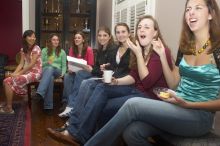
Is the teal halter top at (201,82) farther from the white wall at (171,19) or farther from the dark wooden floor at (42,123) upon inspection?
the white wall at (171,19)

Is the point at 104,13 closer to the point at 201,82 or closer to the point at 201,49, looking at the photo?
the point at 201,49

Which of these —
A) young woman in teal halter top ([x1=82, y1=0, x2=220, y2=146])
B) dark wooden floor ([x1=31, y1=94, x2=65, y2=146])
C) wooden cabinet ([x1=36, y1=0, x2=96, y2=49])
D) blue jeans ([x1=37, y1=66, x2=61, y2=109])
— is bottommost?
dark wooden floor ([x1=31, y1=94, x2=65, y2=146])

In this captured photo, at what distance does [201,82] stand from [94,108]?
32.6 inches

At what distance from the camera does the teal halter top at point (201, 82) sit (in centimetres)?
155

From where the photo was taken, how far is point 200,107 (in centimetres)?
154

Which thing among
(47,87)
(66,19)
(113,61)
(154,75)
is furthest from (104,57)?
(66,19)

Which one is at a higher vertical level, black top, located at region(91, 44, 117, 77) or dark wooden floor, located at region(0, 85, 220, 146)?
black top, located at region(91, 44, 117, 77)

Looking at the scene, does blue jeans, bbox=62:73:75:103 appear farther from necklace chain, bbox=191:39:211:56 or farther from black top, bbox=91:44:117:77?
necklace chain, bbox=191:39:211:56

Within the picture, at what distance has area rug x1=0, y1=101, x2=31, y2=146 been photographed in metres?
2.62

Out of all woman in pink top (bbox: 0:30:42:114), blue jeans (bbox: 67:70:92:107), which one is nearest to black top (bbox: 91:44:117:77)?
blue jeans (bbox: 67:70:92:107)

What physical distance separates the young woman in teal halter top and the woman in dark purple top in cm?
36

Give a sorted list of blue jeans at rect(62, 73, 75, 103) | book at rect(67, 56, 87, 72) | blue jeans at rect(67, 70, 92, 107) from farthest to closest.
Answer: blue jeans at rect(62, 73, 75, 103)
blue jeans at rect(67, 70, 92, 107)
book at rect(67, 56, 87, 72)

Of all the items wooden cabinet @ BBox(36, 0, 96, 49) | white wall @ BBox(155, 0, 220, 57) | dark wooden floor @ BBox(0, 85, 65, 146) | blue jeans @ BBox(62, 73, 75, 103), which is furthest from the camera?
wooden cabinet @ BBox(36, 0, 96, 49)

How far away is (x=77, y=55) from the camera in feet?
13.6
